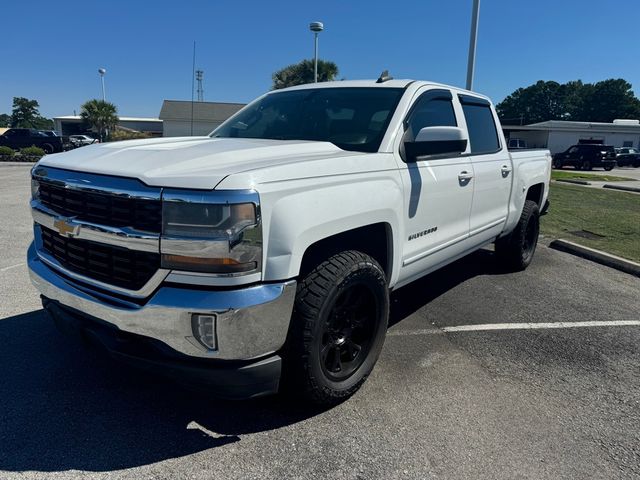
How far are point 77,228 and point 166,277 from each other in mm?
632

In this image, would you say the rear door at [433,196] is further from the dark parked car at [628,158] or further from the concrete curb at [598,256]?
the dark parked car at [628,158]

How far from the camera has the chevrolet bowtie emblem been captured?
2430 millimetres

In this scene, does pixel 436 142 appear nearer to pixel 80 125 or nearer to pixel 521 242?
pixel 521 242

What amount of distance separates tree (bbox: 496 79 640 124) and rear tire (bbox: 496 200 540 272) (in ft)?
260

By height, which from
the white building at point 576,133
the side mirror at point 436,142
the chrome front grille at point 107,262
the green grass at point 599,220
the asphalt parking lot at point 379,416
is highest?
the white building at point 576,133

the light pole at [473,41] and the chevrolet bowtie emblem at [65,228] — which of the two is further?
the light pole at [473,41]

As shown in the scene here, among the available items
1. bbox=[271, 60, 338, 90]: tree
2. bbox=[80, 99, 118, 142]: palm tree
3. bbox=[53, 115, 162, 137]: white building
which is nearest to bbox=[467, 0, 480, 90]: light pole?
bbox=[271, 60, 338, 90]: tree

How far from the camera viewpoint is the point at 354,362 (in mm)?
2939

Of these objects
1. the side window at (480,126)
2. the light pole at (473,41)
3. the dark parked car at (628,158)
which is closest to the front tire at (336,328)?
the side window at (480,126)

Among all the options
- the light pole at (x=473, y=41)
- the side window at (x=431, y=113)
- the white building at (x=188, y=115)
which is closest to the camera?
the side window at (x=431, y=113)

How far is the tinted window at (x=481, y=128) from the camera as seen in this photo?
4375 millimetres

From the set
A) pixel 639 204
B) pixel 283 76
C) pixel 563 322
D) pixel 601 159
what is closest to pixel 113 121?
pixel 283 76

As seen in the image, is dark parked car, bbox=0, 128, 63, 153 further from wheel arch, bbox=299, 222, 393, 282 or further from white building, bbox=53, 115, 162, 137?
white building, bbox=53, 115, 162, 137

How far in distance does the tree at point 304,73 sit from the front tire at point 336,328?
29650 millimetres
